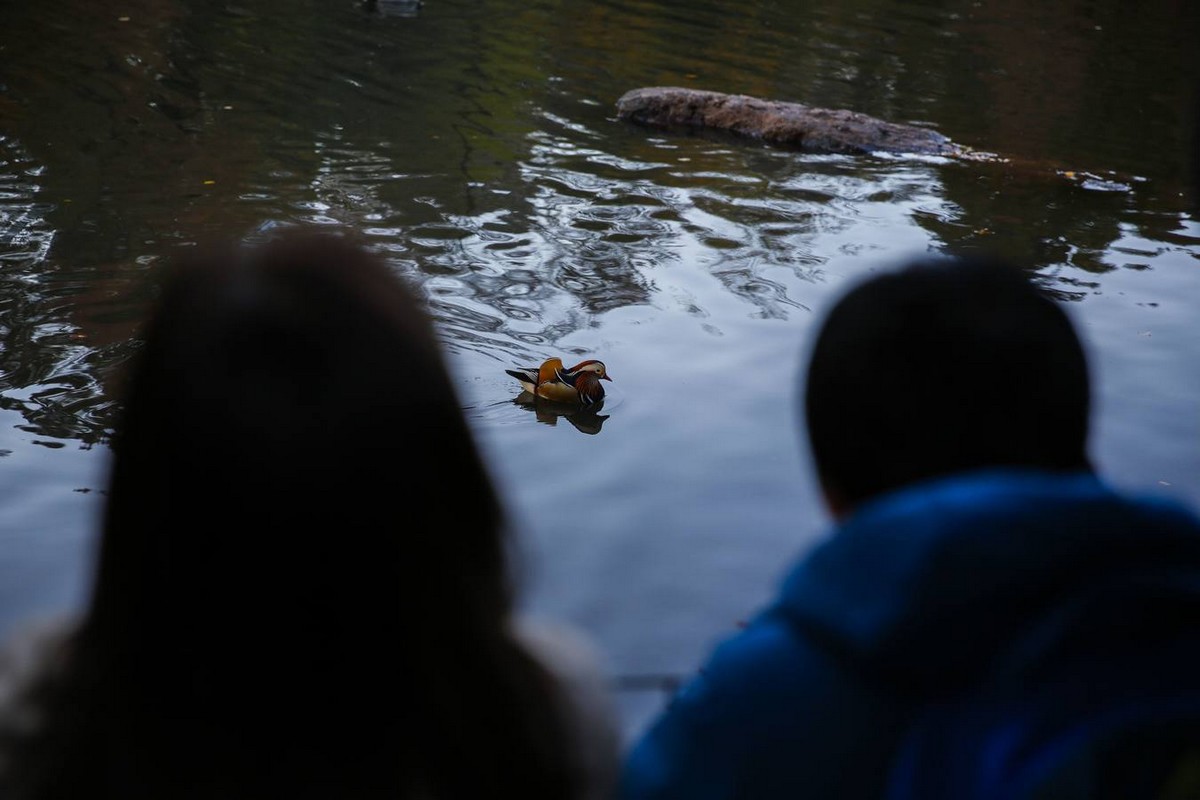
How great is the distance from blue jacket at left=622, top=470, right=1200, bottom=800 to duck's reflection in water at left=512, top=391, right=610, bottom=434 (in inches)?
124

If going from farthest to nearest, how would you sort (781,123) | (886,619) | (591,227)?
(781,123) < (591,227) < (886,619)

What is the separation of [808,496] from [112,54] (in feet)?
26.7

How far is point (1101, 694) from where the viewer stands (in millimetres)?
1044

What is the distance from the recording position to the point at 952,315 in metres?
1.32

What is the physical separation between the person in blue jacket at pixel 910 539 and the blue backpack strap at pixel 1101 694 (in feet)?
0.08

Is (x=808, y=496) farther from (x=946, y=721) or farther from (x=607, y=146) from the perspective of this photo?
(x=607, y=146)

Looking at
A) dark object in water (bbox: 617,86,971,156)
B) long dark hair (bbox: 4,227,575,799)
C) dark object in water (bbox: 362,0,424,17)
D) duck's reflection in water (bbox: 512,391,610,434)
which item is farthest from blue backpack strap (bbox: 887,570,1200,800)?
dark object in water (bbox: 362,0,424,17)

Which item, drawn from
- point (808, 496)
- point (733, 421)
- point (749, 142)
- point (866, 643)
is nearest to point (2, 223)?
point (733, 421)

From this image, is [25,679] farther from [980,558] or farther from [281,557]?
[980,558]

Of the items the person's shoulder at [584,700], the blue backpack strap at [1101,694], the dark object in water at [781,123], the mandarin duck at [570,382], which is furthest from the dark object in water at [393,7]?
the blue backpack strap at [1101,694]

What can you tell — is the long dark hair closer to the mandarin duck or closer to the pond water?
the pond water

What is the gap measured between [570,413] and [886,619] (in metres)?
3.41

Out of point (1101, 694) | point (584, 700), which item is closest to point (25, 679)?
point (584, 700)

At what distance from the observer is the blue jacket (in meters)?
1.05
